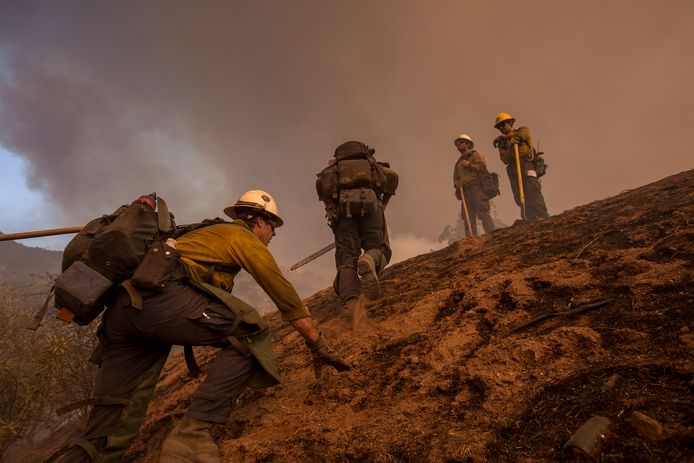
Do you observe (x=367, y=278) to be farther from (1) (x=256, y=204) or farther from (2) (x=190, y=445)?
(2) (x=190, y=445)

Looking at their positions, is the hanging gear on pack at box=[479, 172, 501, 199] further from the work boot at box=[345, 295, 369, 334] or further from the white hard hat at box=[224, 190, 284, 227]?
the white hard hat at box=[224, 190, 284, 227]

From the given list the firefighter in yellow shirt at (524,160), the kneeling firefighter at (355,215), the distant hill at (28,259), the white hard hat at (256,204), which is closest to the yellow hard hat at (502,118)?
the firefighter in yellow shirt at (524,160)

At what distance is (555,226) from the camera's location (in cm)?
612

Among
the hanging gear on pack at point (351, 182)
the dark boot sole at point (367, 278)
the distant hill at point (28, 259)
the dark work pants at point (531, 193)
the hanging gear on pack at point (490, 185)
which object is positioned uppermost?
the distant hill at point (28, 259)

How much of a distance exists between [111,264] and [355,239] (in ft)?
10.7

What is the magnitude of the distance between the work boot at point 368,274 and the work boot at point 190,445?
2.59m

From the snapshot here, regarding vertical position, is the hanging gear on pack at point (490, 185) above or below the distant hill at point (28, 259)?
below

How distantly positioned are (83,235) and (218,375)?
1291 millimetres

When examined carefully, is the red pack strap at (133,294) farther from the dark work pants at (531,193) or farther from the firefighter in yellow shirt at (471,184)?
the firefighter in yellow shirt at (471,184)

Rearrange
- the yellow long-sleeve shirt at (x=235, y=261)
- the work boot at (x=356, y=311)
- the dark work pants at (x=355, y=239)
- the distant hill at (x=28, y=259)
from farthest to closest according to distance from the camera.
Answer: the distant hill at (x=28, y=259) → the dark work pants at (x=355, y=239) → the work boot at (x=356, y=311) → the yellow long-sleeve shirt at (x=235, y=261)

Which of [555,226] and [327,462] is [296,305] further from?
[555,226]

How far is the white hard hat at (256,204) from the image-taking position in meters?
3.53

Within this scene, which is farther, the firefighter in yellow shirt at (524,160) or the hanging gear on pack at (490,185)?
the hanging gear on pack at (490,185)

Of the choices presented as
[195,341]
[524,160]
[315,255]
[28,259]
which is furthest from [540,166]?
[28,259]
